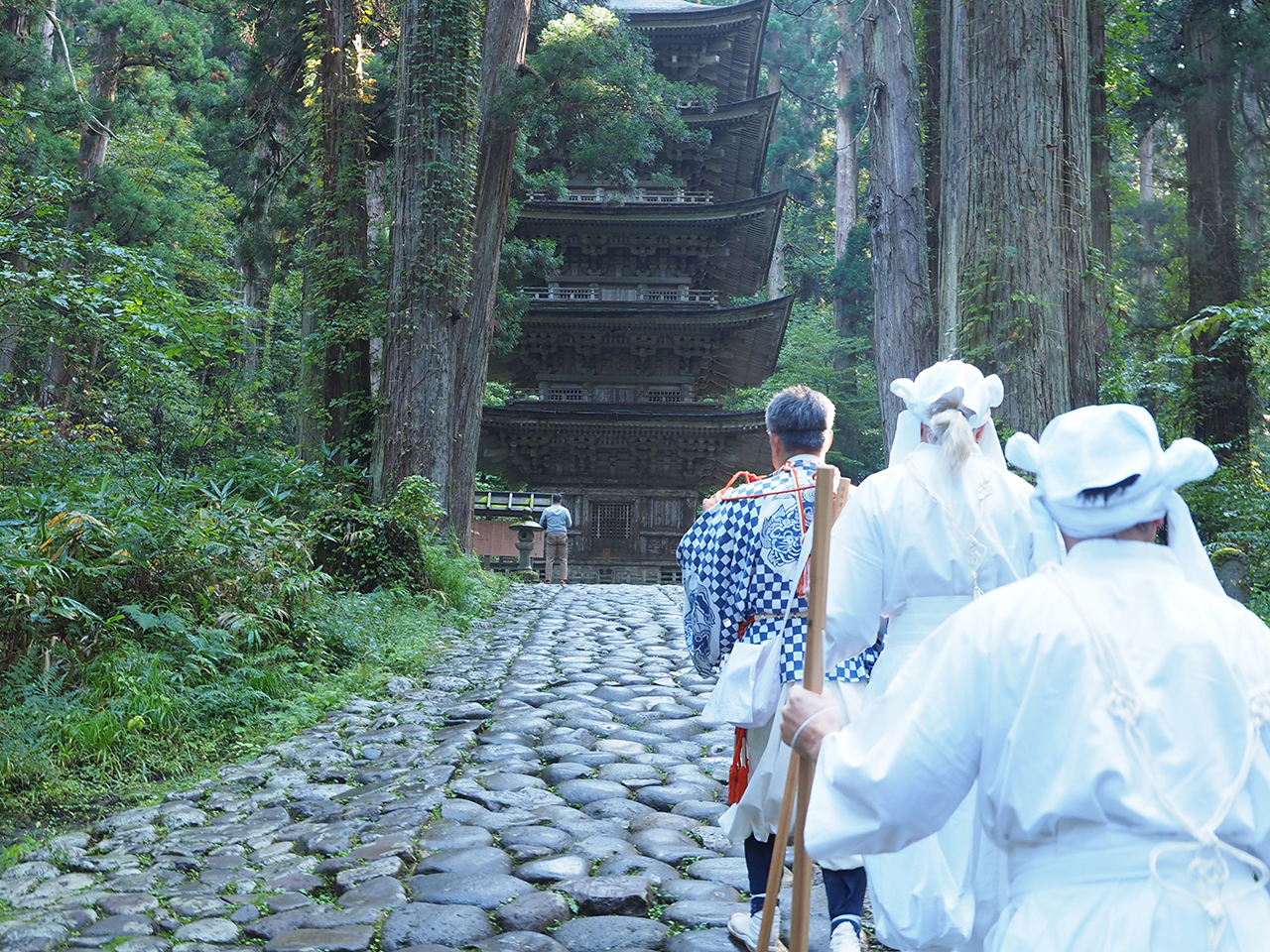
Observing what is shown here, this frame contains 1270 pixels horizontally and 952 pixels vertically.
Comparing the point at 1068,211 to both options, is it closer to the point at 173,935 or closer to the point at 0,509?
the point at 173,935

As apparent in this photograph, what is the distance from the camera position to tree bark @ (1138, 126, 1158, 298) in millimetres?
20641

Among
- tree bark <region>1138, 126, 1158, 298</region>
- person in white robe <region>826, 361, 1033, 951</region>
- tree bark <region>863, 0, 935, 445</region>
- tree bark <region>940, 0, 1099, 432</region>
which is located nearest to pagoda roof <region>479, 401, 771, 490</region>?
tree bark <region>1138, 126, 1158, 298</region>

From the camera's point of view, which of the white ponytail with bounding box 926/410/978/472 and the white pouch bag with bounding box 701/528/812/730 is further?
the white pouch bag with bounding box 701/528/812/730

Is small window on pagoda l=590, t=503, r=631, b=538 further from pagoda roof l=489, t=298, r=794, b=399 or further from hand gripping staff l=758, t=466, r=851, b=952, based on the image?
hand gripping staff l=758, t=466, r=851, b=952

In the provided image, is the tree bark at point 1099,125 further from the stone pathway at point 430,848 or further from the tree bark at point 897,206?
the stone pathway at point 430,848

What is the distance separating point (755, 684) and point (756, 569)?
0.36 meters

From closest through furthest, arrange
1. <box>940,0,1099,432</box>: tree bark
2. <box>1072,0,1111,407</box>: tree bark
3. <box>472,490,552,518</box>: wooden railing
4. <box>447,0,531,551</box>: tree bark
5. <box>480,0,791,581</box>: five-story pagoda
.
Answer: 1. <box>940,0,1099,432</box>: tree bark
2. <box>1072,0,1111,407</box>: tree bark
3. <box>447,0,531,551</box>: tree bark
4. <box>472,490,552,518</box>: wooden railing
5. <box>480,0,791,581</box>: five-story pagoda

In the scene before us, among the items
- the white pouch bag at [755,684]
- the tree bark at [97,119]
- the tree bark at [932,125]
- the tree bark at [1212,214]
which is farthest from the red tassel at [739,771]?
the tree bark at [97,119]

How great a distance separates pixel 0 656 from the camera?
18.2 ft

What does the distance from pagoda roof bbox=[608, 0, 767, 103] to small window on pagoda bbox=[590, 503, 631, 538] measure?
9846 millimetres

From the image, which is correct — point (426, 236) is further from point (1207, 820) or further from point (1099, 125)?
point (1207, 820)

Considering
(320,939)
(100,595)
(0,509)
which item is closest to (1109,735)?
(320,939)

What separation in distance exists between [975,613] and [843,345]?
103 feet

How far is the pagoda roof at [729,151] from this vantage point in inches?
906
